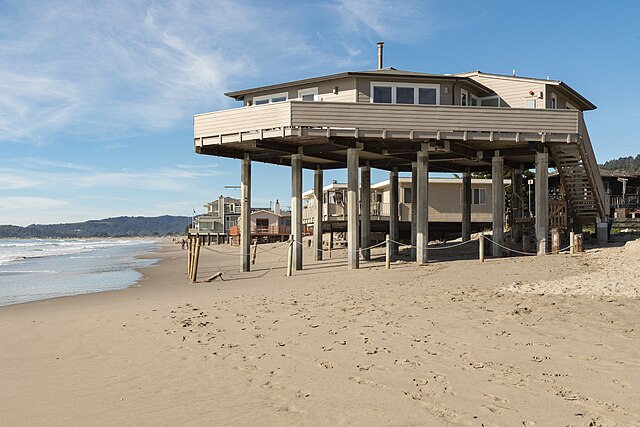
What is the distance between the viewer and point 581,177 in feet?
90.2

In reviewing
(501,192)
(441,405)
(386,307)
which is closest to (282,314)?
(386,307)

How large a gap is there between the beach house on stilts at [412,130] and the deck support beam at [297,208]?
0.05 meters

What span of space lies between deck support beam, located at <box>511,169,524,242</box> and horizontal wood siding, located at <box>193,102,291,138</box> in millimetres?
14724

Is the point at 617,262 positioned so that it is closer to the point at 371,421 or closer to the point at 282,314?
the point at 282,314

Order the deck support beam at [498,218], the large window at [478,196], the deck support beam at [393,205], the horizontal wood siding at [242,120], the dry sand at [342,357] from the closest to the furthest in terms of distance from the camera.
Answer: the dry sand at [342,357]
the horizontal wood siding at [242,120]
the deck support beam at [498,218]
the deck support beam at [393,205]
the large window at [478,196]

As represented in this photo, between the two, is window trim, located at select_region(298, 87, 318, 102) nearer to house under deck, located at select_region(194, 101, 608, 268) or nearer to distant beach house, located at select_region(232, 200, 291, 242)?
house under deck, located at select_region(194, 101, 608, 268)

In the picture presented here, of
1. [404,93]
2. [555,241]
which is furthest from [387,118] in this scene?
[555,241]

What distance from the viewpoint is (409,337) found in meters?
10.1

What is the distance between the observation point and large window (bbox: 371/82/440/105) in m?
24.6

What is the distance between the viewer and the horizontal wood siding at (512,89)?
26781 millimetres

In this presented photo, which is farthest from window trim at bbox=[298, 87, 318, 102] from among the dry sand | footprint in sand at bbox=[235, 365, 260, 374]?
footprint in sand at bbox=[235, 365, 260, 374]

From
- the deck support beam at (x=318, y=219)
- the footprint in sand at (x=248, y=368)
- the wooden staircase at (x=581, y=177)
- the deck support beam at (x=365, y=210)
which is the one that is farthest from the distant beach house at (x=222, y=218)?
the footprint in sand at (x=248, y=368)

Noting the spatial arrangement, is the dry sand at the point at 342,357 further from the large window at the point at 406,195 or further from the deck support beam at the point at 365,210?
the large window at the point at 406,195

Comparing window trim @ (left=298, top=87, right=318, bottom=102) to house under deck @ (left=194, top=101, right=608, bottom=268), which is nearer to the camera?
house under deck @ (left=194, top=101, right=608, bottom=268)
